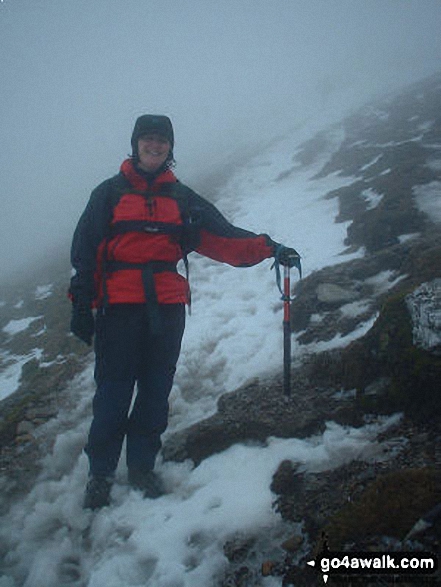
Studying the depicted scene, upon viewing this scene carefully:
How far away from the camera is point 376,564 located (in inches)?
109

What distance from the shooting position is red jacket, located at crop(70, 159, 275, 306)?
4688 millimetres

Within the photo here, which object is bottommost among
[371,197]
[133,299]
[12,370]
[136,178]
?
[12,370]

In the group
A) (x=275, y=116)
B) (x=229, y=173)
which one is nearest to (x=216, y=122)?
(x=275, y=116)

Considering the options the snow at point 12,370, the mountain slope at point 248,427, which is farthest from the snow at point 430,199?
the snow at point 12,370

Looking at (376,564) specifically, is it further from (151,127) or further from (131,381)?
(151,127)

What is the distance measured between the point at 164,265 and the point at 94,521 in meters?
2.86

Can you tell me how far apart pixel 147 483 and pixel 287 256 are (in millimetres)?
3187

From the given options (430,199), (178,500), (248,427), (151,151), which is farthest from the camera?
(430,199)

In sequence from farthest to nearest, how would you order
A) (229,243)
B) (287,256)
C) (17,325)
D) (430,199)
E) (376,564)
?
1. (17,325)
2. (430,199)
3. (229,243)
4. (287,256)
5. (376,564)

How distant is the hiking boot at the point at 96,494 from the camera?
4.69 m

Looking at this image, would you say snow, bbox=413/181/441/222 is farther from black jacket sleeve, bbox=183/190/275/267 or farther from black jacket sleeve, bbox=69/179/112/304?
black jacket sleeve, bbox=69/179/112/304

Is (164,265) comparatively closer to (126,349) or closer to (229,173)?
(126,349)

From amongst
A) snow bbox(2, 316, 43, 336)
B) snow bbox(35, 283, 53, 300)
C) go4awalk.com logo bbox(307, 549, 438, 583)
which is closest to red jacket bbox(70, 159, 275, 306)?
go4awalk.com logo bbox(307, 549, 438, 583)

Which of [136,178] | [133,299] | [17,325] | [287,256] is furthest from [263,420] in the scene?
[17,325]
